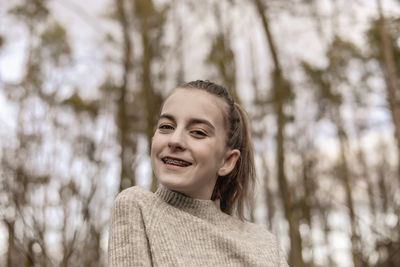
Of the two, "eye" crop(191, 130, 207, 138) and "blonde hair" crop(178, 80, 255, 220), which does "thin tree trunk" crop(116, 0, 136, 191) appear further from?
"eye" crop(191, 130, 207, 138)

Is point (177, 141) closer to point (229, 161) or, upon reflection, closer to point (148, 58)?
point (229, 161)

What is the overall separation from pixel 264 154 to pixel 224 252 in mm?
11879

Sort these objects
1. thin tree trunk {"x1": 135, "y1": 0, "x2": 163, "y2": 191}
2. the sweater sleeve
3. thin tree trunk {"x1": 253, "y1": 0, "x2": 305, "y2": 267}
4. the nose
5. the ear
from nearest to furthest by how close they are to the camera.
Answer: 1. the sweater sleeve
2. the nose
3. the ear
4. thin tree trunk {"x1": 135, "y1": 0, "x2": 163, "y2": 191}
5. thin tree trunk {"x1": 253, "y1": 0, "x2": 305, "y2": 267}

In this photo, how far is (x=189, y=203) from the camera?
1494 mm

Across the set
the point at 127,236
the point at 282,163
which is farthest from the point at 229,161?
the point at 282,163

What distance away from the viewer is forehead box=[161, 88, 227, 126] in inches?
58.0

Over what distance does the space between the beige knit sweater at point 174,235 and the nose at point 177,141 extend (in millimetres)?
147

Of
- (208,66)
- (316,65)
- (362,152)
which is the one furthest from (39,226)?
(362,152)

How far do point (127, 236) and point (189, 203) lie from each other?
0.86 feet

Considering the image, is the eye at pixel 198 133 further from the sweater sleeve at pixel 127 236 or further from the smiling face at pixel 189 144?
the sweater sleeve at pixel 127 236

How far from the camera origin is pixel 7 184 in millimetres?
2922

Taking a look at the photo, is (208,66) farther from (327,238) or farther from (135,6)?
(327,238)

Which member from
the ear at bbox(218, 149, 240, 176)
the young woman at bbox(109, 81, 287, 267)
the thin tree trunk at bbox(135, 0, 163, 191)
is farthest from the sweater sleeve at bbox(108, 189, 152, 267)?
the thin tree trunk at bbox(135, 0, 163, 191)

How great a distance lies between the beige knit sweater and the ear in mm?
118
